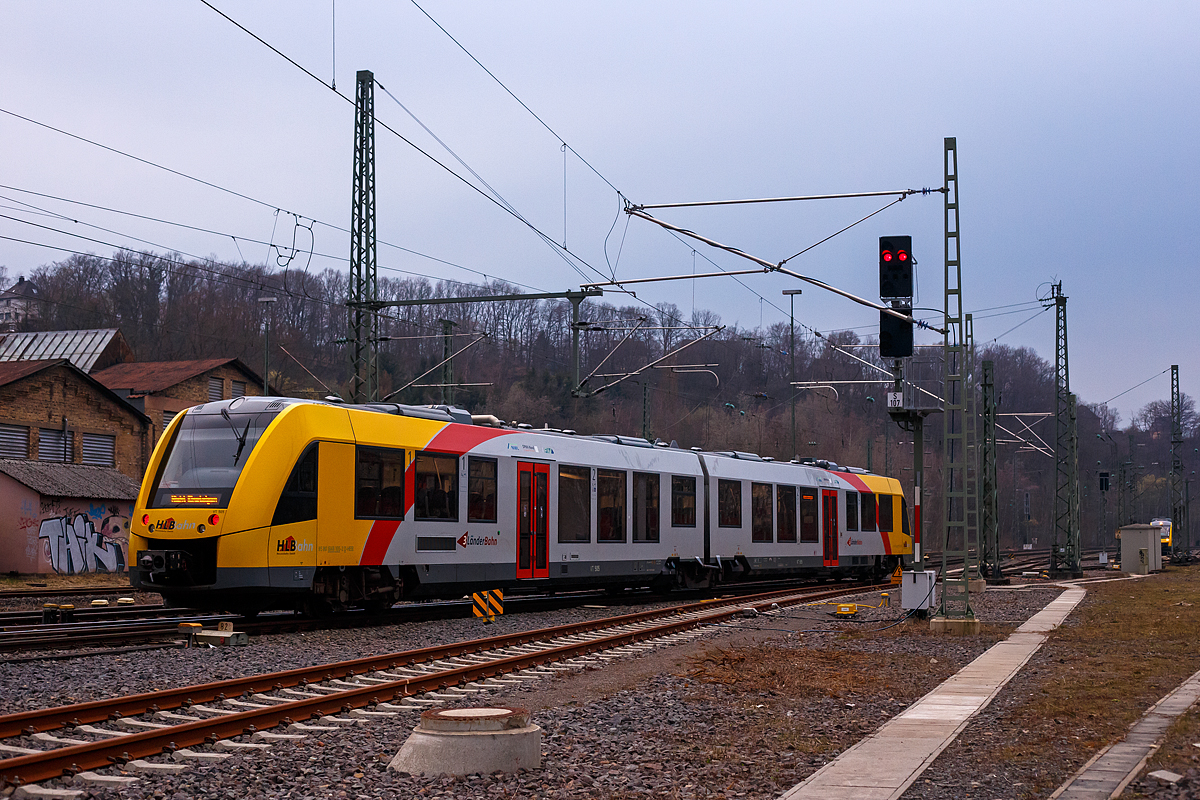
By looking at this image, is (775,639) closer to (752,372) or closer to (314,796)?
(314,796)

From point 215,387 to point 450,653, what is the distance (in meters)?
37.7

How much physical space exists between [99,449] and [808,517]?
24614 millimetres

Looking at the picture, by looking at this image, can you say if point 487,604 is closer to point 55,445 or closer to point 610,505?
point 610,505

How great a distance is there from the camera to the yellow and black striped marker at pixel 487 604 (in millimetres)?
18812

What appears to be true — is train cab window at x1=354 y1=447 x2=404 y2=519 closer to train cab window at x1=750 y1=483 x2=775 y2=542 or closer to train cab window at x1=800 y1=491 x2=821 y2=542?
train cab window at x1=750 y1=483 x2=775 y2=542

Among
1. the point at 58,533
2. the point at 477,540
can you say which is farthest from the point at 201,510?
the point at 58,533

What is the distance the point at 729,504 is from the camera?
90.4 feet

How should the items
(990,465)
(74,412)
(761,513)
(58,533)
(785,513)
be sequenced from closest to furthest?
1. (761,513)
2. (785,513)
3. (58,533)
4. (990,465)
5. (74,412)

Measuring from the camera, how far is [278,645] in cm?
1472

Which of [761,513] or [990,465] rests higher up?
[990,465]

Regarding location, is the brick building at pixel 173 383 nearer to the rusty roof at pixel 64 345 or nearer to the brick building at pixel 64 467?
the rusty roof at pixel 64 345

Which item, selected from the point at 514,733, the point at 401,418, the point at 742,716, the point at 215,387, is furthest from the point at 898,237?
the point at 215,387

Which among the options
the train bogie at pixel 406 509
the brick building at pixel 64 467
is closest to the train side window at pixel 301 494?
the train bogie at pixel 406 509

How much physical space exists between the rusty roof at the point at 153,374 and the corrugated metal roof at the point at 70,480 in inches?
304
